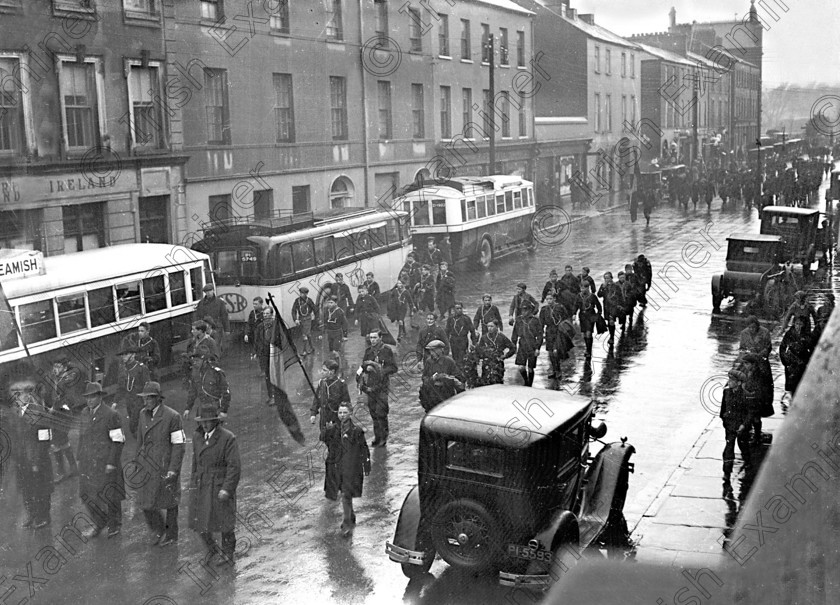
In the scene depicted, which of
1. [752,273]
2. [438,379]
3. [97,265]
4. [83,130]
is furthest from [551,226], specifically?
[438,379]

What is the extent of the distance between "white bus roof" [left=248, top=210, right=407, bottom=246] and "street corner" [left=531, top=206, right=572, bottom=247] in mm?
11639

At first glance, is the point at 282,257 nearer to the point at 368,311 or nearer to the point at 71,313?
the point at 368,311

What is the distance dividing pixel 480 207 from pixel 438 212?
209cm

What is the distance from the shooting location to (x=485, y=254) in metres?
32.0

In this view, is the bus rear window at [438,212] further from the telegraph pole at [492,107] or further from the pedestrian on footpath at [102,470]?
the pedestrian on footpath at [102,470]

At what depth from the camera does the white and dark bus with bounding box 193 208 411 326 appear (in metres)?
20.9

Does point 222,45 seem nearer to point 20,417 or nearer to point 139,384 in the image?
point 139,384

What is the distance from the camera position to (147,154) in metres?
25.1

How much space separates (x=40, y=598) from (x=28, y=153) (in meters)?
15.5

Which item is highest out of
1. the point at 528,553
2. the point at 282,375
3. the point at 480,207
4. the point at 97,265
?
the point at 480,207

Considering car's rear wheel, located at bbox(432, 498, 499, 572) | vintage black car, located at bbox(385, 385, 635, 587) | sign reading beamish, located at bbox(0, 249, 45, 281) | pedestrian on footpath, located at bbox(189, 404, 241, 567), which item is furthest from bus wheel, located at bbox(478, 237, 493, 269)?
car's rear wheel, located at bbox(432, 498, 499, 572)

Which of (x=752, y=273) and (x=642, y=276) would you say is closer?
(x=752, y=273)

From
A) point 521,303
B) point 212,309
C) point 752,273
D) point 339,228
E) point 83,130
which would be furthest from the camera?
point 339,228

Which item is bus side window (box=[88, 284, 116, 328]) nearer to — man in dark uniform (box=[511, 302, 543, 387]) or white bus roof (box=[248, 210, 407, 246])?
white bus roof (box=[248, 210, 407, 246])
